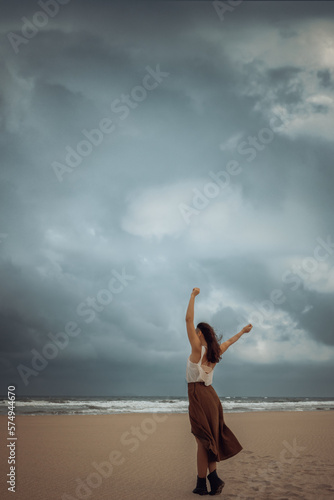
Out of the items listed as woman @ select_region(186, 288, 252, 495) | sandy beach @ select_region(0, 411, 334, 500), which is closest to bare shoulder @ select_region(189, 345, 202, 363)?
woman @ select_region(186, 288, 252, 495)

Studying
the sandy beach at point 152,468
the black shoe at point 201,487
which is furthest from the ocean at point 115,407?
the black shoe at point 201,487

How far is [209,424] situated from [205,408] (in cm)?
22

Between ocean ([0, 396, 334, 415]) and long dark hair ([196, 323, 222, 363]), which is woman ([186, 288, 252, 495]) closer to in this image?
long dark hair ([196, 323, 222, 363])

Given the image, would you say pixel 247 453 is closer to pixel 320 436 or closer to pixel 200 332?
pixel 320 436

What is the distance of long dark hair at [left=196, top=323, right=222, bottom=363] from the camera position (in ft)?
16.7

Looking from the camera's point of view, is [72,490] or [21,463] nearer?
[72,490]

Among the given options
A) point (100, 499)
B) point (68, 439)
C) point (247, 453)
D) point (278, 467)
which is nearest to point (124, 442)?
point (68, 439)

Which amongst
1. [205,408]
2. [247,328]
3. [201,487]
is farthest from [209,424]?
[247,328]

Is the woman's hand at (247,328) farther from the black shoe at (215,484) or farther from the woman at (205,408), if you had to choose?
the black shoe at (215,484)

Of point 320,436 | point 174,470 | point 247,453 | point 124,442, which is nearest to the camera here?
point 174,470

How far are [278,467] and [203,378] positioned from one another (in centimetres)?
350

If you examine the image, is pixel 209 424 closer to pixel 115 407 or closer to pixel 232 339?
pixel 232 339

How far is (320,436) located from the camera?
1193 cm

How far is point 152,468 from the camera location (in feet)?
23.7
